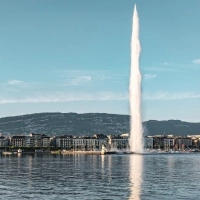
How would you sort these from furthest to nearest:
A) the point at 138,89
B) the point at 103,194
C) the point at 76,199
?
the point at 138,89
the point at 103,194
the point at 76,199

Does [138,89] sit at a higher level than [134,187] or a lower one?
higher

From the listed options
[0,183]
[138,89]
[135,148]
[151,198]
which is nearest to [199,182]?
[151,198]

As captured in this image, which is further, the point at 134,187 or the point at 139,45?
the point at 139,45

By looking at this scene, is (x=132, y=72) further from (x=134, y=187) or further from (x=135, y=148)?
(x=134, y=187)

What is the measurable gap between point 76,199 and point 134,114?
398 ft

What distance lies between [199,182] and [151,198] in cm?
1386

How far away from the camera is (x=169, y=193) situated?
40.8 meters

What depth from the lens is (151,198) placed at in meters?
37.8

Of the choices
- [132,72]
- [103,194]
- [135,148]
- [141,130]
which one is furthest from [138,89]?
[103,194]

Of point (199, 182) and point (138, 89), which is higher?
point (138, 89)

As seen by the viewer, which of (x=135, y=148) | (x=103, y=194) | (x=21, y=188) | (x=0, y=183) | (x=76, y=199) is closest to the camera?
(x=76, y=199)

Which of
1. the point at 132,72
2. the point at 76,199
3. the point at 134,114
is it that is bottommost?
the point at 76,199

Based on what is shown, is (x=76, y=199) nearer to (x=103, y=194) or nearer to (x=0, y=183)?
(x=103, y=194)

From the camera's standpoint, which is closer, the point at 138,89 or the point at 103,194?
the point at 103,194
